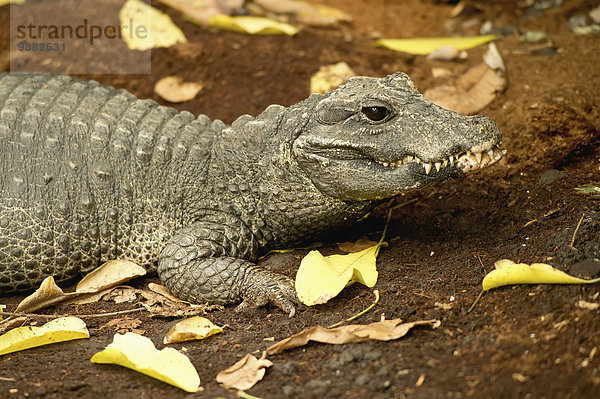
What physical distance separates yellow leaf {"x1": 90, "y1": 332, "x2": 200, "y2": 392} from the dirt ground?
2.2 inches

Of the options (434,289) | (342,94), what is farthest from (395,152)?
(434,289)

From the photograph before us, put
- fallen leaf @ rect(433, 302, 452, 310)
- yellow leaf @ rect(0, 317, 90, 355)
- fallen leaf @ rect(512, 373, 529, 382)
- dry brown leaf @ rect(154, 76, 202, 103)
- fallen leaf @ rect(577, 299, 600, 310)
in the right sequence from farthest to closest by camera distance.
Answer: dry brown leaf @ rect(154, 76, 202, 103) < yellow leaf @ rect(0, 317, 90, 355) < fallen leaf @ rect(433, 302, 452, 310) < fallen leaf @ rect(577, 299, 600, 310) < fallen leaf @ rect(512, 373, 529, 382)

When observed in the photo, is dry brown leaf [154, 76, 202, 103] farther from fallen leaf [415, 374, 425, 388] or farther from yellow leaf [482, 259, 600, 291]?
fallen leaf [415, 374, 425, 388]

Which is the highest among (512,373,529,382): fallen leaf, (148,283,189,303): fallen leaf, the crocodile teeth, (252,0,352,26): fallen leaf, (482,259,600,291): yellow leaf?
(252,0,352,26): fallen leaf

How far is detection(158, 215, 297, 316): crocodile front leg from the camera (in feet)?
12.6

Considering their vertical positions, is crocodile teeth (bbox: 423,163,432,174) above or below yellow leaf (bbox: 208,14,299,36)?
below

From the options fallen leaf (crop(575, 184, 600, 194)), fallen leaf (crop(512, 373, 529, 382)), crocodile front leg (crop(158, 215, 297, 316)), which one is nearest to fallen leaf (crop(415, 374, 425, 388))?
fallen leaf (crop(512, 373, 529, 382))

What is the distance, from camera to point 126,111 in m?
4.54

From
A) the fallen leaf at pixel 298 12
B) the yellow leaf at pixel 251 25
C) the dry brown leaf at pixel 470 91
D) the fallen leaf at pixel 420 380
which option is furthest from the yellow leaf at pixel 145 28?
the fallen leaf at pixel 420 380

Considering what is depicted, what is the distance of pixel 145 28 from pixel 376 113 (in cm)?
343

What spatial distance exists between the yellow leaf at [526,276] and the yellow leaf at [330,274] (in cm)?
75

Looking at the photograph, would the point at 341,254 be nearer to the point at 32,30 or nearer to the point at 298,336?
the point at 298,336

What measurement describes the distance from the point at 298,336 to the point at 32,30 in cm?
485

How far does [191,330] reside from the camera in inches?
134
